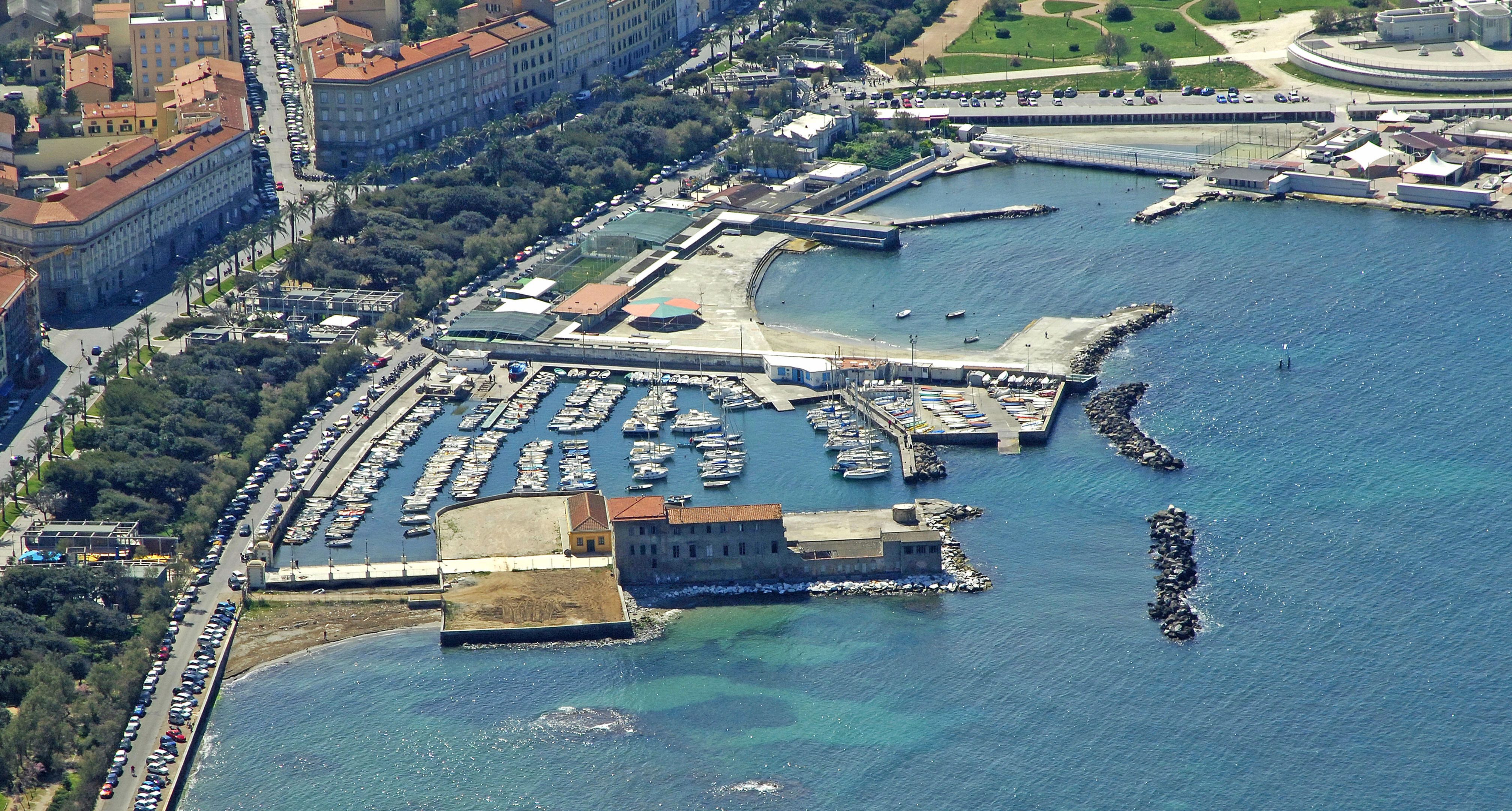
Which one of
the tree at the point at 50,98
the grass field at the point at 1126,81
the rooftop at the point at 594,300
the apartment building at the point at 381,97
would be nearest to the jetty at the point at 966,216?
the rooftop at the point at 594,300

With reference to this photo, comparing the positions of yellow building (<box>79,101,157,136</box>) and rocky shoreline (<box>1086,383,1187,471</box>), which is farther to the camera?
yellow building (<box>79,101,157,136</box>)

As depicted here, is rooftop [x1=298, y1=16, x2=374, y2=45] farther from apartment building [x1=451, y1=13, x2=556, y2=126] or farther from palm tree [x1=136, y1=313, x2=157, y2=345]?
palm tree [x1=136, y1=313, x2=157, y2=345]

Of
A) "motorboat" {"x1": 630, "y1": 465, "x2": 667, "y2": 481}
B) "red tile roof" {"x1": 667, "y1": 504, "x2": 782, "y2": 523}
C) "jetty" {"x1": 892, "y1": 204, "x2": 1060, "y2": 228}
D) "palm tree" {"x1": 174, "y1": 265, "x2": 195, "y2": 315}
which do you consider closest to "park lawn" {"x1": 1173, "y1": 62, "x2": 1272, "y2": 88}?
"jetty" {"x1": 892, "y1": 204, "x2": 1060, "y2": 228}

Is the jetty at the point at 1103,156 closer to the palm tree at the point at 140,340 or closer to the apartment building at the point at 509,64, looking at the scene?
the apartment building at the point at 509,64

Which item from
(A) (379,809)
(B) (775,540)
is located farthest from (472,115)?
(A) (379,809)

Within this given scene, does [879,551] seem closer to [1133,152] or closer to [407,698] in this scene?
[407,698]

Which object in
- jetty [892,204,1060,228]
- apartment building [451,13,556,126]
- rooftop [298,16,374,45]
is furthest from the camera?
apartment building [451,13,556,126]

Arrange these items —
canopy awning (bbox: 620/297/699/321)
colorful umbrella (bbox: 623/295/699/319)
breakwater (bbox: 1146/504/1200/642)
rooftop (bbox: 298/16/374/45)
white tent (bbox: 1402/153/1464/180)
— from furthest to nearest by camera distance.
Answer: rooftop (bbox: 298/16/374/45) < white tent (bbox: 1402/153/1464/180) < colorful umbrella (bbox: 623/295/699/319) < canopy awning (bbox: 620/297/699/321) < breakwater (bbox: 1146/504/1200/642)
